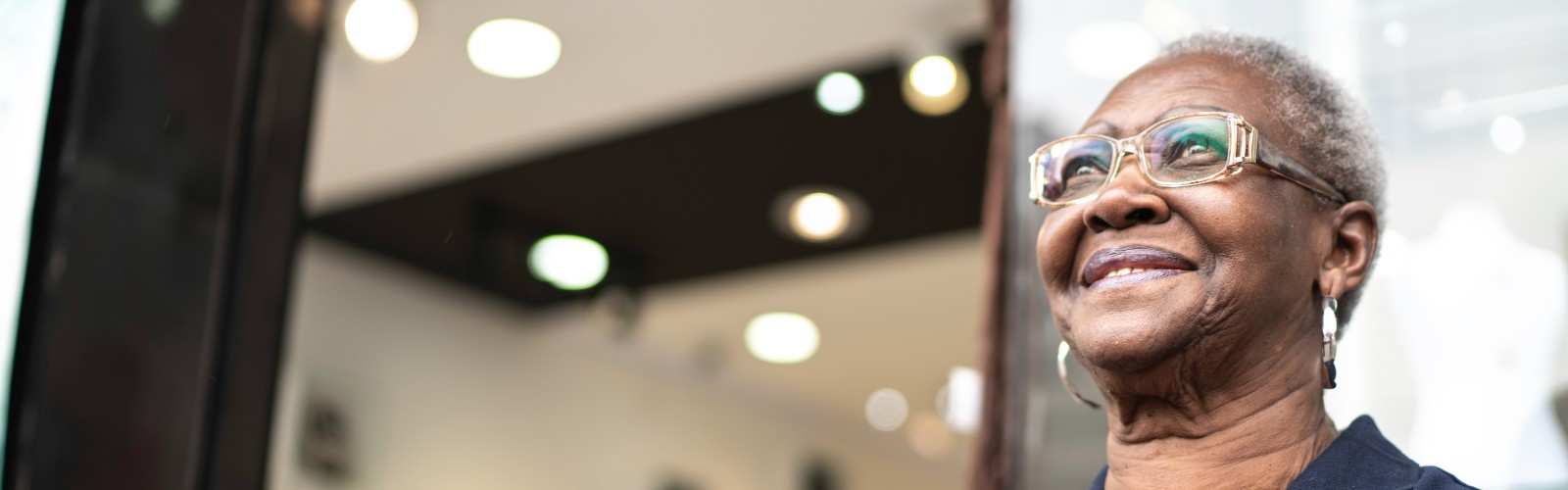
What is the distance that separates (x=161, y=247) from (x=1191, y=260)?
141cm

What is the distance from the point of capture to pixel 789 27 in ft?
12.2

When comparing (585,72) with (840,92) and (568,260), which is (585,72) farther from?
(568,260)

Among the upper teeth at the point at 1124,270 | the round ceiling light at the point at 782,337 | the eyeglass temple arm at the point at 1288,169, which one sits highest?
the round ceiling light at the point at 782,337

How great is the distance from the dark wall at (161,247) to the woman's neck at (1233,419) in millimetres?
1302

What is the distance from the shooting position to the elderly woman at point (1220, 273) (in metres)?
1.12

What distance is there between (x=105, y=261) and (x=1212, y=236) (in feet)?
4.67

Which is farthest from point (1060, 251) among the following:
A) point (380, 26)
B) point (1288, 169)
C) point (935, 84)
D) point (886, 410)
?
point (886, 410)

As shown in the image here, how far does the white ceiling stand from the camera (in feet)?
11.9

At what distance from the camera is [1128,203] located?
3.80 feet

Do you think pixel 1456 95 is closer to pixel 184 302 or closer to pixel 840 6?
pixel 184 302

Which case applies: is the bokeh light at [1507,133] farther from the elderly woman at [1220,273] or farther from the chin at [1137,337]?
the chin at [1137,337]

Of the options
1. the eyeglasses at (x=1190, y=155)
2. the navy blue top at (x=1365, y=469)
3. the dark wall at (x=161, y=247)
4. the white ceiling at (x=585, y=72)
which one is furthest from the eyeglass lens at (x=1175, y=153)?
the white ceiling at (x=585, y=72)

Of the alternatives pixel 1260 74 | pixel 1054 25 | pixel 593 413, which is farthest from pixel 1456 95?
pixel 593 413

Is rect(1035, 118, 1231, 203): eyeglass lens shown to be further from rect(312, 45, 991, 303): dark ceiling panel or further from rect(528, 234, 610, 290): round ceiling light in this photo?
rect(528, 234, 610, 290): round ceiling light
